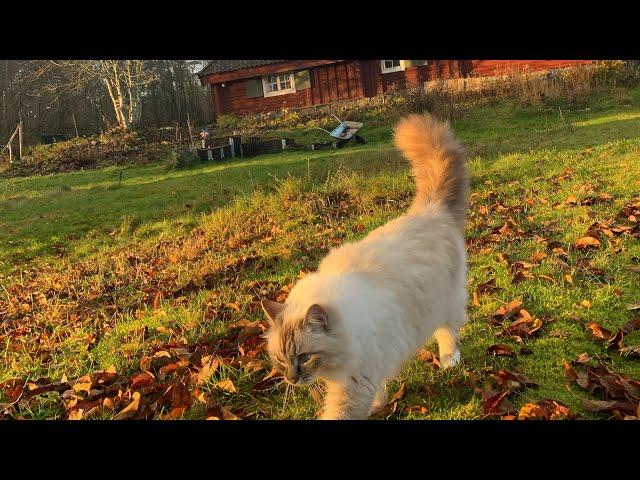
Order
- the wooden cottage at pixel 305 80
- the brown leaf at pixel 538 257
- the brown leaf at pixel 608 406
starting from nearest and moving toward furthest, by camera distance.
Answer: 1. the brown leaf at pixel 608 406
2. the brown leaf at pixel 538 257
3. the wooden cottage at pixel 305 80

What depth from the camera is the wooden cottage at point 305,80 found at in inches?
721

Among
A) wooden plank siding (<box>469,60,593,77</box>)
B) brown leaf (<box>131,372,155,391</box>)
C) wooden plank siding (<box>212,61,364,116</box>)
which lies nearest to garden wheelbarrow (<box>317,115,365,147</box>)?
wooden plank siding (<box>469,60,593,77</box>)

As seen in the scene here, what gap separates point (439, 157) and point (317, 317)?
1591mm

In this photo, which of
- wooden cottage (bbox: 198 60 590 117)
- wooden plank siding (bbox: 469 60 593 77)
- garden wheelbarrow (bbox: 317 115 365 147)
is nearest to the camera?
garden wheelbarrow (bbox: 317 115 365 147)

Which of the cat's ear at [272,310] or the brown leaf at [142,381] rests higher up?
the cat's ear at [272,310]

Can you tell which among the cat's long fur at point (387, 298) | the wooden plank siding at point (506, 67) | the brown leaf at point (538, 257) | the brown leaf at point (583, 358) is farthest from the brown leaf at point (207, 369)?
the wooden plank siding at point (506, 67)

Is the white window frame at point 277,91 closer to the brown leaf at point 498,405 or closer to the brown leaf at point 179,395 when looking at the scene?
the brown leaf at point 179,395

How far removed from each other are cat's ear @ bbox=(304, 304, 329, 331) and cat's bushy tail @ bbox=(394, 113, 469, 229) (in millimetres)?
1363

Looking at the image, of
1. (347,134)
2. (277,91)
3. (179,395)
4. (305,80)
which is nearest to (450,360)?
(179,395)

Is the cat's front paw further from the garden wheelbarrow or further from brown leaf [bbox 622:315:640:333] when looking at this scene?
the garden wheelbarrow

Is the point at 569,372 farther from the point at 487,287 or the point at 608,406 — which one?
the point at 487,287

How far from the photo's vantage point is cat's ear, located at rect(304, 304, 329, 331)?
188cm

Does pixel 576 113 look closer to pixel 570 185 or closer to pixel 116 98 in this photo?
pixel 570 185
